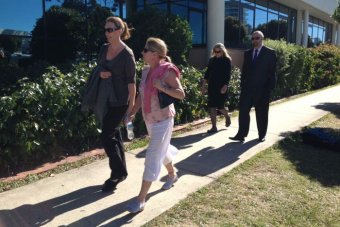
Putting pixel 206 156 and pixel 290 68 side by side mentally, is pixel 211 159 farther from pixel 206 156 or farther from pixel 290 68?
pixel 290 68

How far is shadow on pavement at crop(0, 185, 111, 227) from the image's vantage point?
367 cm

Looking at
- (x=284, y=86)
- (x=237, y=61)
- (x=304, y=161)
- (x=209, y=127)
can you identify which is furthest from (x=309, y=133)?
(x=237, y=61)

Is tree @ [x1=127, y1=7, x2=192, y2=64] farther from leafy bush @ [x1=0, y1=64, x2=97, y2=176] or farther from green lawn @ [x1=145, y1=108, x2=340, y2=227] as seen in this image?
green lawn @ [x1=145, y1=108, x2=340, y2=227]

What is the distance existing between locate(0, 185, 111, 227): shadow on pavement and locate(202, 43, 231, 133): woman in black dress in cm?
316

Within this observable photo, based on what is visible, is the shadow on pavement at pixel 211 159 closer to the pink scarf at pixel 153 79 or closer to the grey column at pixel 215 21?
the pink scarf at pixel 153 79

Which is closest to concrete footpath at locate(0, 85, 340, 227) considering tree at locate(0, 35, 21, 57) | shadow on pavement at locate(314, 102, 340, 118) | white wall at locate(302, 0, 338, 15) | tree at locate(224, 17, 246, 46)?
shadow on pavement at locate(314, 102, 340, 118)

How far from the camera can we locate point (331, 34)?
3189 cm

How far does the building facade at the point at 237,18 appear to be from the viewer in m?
12.8

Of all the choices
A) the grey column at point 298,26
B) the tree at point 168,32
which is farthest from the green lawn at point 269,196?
the grey column at point 298,26

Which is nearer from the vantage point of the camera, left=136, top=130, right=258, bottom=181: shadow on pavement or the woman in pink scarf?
the woman in pink scarf

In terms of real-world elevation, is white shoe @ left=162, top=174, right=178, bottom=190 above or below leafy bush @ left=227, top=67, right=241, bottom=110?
below

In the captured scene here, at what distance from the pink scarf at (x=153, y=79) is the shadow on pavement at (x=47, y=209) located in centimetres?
112

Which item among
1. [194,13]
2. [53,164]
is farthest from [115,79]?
[194,13]

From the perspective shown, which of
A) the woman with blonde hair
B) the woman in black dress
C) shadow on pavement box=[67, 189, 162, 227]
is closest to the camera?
shadow on pavement box=[67, 189, 162, 227]
